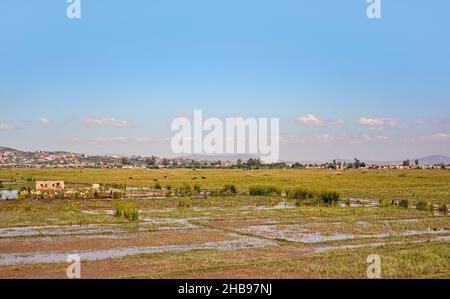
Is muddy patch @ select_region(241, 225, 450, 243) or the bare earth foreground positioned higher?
the bare earth foreground

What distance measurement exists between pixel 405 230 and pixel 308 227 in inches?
179

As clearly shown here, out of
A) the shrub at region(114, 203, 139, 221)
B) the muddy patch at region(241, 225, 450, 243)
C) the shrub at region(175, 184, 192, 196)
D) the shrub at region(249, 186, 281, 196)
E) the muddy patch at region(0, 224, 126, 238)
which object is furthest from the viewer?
the shrub at region(249, 186, 281, 196)

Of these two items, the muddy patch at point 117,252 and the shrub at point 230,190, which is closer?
the muddy patch at point 117,252

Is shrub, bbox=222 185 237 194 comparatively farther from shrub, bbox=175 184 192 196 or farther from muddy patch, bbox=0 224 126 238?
muddy patch, bbox=0 224 126 238

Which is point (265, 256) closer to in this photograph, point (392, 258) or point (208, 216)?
point (392, 258)

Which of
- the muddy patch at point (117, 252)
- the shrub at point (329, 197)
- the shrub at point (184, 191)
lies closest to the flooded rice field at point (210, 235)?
the muddy patch at point (117, 252)

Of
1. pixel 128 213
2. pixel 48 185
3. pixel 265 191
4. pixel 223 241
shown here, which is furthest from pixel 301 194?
pixel 48 185

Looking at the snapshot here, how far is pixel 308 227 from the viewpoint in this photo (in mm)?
26422

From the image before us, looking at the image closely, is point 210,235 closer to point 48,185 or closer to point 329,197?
point 329,197

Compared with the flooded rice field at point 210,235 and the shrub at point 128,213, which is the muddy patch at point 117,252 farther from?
the shrub at point 128,213

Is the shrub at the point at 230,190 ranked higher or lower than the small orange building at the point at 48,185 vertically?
lower

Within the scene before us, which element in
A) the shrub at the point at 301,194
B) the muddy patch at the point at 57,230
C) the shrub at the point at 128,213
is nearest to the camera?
the muddy patch at the point at 57,230

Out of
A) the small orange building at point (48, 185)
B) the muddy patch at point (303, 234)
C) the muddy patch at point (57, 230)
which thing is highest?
the small orange building at point (48, 185)

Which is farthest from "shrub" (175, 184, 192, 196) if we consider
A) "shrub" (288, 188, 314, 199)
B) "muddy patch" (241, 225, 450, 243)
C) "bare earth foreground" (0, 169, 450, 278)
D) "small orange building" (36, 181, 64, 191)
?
"muddy patch" (241, 225, 450, 243)
